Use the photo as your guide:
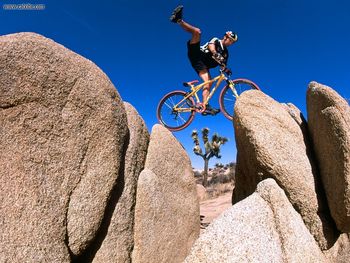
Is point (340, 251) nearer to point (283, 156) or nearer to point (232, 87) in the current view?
point (283, 156)

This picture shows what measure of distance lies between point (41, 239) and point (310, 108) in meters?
4.50

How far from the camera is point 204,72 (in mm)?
9180

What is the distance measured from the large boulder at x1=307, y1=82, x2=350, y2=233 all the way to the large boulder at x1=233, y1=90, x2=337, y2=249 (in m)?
0.21

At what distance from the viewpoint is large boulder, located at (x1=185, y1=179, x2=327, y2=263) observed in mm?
3350

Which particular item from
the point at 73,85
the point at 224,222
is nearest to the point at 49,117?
the point at 73,85

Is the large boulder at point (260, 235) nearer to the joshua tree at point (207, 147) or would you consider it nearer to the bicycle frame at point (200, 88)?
the bicycle frame at point (200, 88)

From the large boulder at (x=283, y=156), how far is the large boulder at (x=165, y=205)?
4.19 feet

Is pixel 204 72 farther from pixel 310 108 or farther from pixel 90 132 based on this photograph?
pixel 90 132

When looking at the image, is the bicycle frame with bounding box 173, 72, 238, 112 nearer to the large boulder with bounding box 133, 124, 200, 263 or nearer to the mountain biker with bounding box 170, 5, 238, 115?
the mountain biker with bounding box 170, 5, 238, 115

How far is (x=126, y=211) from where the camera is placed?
179 inches

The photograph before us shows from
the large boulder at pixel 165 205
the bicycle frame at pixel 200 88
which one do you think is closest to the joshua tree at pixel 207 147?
the bicycle frame at pixel 200 88

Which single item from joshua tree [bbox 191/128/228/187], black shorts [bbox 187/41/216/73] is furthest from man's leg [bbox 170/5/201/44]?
joshua tree [bbox 191/128/228/187]

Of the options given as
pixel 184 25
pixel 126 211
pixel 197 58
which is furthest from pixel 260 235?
pixel 197 58

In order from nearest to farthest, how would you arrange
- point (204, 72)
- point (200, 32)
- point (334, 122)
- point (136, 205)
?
point (334, 122)
point (136, 205)
point (200, 32)
point (204, 72)
